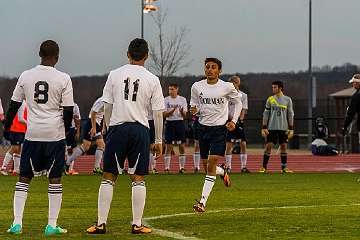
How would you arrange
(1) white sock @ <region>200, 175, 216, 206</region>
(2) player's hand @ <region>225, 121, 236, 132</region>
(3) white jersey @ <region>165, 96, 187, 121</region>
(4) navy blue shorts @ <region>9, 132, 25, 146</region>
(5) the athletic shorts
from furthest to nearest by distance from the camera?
1. (3) white jersey @ <region>165, 96, 187, 121</region>
2. (5) the athletic shorts
3. (4) navy blue shorts @ <region>9, 132, 25, 146</region>
4. (2) player's hand @ <region>225, 121, 236, 132</region>
5. (1) white sock @ <region>200, 175, 216, 206</region>

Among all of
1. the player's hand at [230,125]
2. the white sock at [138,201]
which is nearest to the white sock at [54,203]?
the white sock at [138,201]

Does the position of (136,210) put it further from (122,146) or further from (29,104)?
(29,104)

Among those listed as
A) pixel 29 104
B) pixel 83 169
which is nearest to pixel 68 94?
pixel 29 104

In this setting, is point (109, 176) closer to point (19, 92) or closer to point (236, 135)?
point (19, 92)

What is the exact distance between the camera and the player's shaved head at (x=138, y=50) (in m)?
9.98

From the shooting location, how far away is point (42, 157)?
32.9ft

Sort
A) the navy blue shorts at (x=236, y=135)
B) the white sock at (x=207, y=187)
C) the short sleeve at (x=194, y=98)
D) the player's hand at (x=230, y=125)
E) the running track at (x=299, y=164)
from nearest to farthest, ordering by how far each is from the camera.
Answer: the white sock at (x=207, y=187) < the player's hand at (x=230, y=125) < the short sleeve at (x=194, y=98) < the navy blue shorts at (x=236, y=135) < the running track at (x=299, y=164)

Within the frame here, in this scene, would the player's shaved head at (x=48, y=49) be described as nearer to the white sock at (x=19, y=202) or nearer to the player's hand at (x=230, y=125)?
the white sock at (x=19, y=202)

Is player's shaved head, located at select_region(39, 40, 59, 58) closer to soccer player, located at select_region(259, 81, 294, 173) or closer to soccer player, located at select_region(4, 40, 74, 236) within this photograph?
soccer player, located at select_region(4, 40, 74, 236)

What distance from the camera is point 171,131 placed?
78.8 ft

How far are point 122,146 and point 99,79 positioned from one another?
53.1 m

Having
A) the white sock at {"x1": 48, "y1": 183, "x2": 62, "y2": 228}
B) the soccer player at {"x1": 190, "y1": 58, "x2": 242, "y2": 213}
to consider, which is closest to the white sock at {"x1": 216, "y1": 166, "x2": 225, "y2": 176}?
the soccer player at {"x1": 190, "y1": 58, "x2": 242, "y2": 213}

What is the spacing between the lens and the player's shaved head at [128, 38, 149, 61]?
998 cm

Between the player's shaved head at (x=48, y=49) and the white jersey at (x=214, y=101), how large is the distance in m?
3.82
